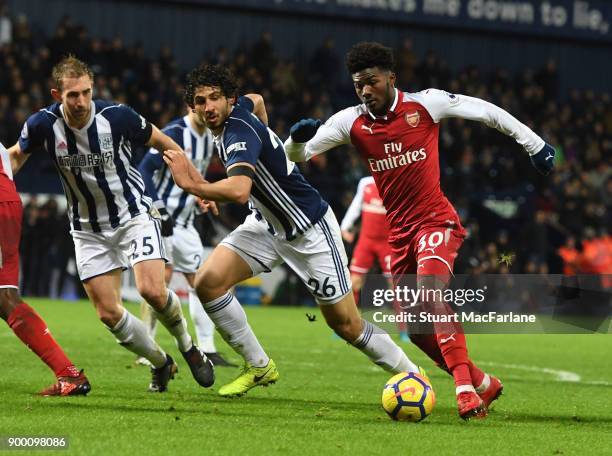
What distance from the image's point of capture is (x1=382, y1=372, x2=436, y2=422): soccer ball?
6594 millimetres

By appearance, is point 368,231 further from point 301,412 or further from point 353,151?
point 353,151

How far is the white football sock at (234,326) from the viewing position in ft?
24.4

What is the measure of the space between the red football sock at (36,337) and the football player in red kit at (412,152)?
6.35 feet

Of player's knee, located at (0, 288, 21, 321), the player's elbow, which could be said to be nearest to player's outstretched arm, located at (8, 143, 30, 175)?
player's knee, located at (0, 288, 21, 321)

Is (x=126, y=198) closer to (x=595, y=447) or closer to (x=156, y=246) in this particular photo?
(x=156, y=246)

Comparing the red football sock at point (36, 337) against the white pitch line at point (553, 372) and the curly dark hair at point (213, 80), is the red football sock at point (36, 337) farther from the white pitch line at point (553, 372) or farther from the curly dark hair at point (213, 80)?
the white pitch line at point (553, 372)

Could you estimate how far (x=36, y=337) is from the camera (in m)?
7.24

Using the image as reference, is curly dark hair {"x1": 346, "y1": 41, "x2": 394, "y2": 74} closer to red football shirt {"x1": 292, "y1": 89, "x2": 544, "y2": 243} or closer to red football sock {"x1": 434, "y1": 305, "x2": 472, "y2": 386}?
red football shirt {"x1": 292, "y1": 89, "x2": 544, "y2": 243}

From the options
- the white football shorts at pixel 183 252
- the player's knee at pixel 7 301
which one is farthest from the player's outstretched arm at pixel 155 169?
the player's knee at pixel 7 301

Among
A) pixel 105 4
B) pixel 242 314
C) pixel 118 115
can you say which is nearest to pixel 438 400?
pixel 242 314

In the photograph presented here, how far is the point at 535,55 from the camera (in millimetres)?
31188

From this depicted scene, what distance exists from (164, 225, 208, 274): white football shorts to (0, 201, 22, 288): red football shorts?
3.19 meters

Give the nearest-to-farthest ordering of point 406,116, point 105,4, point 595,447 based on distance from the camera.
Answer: point 595,447 → point 406,116 → point 105,4

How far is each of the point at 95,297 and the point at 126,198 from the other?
673 mm
